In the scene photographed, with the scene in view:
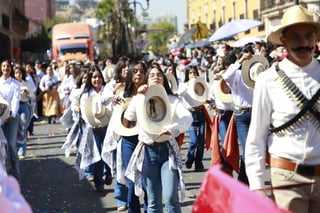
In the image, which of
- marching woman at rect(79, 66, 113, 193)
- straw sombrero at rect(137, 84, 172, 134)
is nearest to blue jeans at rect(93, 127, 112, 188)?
marching woman at rect(79, 66, 113, 193)

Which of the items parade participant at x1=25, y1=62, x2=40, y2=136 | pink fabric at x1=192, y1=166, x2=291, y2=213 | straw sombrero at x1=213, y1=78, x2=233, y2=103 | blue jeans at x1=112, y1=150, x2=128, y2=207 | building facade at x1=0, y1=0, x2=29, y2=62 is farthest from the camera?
building facade at x1=0, y1=0, x2=29, y2=62

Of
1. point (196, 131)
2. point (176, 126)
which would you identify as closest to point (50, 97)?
point (196, 131)

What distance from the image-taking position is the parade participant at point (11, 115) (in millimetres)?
10328

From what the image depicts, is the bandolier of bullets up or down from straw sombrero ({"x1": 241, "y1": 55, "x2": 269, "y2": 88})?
down

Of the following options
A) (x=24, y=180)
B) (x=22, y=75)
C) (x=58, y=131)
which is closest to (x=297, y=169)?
(x=24, y=180)

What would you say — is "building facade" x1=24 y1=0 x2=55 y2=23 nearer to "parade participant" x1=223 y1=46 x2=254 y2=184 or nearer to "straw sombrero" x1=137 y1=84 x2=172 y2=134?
"parade participant" x1=223 y1=46 x2=254 y2=184

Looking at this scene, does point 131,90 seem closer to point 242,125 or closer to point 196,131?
point 242,125

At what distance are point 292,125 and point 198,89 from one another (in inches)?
305

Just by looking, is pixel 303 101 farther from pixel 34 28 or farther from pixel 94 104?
pixel 34 28

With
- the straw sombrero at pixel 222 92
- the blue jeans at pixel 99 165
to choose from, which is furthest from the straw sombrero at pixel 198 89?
the blue jeans at pixel 99 165

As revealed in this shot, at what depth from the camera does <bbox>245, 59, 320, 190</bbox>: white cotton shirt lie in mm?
4359

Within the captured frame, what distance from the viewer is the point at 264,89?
444cm

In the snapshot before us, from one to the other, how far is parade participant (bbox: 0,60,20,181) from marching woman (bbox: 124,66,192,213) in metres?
4.05

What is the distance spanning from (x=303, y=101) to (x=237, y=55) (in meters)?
5.55
